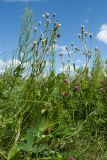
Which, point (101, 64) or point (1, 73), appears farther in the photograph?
point (101, 64)

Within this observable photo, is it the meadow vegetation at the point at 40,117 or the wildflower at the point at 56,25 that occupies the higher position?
the wildflower at the point at 56,25

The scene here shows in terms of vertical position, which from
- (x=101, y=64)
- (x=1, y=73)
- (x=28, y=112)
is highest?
(x=101, y=64)

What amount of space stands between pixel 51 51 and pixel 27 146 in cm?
109

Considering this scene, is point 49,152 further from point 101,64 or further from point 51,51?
point 101,64

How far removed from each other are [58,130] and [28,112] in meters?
0.31

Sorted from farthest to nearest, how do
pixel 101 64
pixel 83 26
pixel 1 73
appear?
pixel 101 64
pixel 83 26
pixel 1 73

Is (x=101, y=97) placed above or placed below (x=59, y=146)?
above

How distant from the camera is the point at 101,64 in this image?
494 cm

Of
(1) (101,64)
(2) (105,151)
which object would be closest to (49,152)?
(2) (105,151)

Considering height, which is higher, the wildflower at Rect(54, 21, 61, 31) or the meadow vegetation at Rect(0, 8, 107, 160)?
the wildflower at Rect(54, 21, 61, 31)

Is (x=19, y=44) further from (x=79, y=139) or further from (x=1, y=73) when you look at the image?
(x=79, y=139)

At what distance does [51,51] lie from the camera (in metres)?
3.12

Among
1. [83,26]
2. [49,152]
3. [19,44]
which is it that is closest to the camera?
[49,152]

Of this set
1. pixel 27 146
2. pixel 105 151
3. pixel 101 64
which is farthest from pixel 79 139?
pixel 101 64
